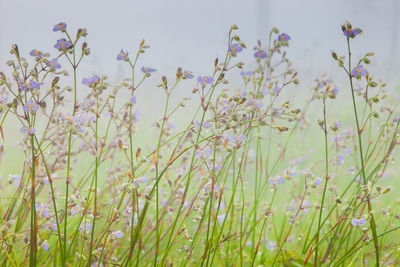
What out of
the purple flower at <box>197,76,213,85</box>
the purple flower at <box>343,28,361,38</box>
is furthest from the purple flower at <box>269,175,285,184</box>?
the purple flower at <box>343,28,361,38</box>

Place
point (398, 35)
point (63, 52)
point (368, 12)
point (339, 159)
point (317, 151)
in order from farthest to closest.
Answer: point (368, 12) < point (398, 35) < point (317, 151) < point (339, 159) < point (63, 52)

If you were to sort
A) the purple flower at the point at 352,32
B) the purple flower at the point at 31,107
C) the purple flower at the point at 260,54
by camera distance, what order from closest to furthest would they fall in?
the purple flower at the point at 31,107 → the purple flower at the point at 352,32 → the purple flower at the point at 260,54

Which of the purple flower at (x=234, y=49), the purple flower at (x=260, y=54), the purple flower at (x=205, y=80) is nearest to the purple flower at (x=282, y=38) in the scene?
the purple flower at (x=260, y=54)

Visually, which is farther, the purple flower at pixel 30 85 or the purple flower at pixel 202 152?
the purple flower at pixel 202 152

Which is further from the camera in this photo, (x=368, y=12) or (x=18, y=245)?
(x=368, y=12)

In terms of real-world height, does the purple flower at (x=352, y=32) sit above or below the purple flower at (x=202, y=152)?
above

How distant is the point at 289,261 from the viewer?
187 centimetres

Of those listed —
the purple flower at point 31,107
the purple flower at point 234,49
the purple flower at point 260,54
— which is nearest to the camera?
the purple flower at point 31,107

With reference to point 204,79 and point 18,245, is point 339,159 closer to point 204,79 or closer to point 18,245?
point 204,79

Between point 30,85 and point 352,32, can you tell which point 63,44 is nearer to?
point 30,85

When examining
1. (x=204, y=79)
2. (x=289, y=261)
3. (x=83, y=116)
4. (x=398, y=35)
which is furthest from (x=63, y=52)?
(x=398, y=35)

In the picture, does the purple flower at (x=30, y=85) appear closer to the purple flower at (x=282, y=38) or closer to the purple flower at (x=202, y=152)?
the purple flower at (x=202, y=152)

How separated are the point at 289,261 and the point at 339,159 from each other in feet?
2.76

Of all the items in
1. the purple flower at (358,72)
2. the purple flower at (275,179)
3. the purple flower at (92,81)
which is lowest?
the purple flower at (275,179)
